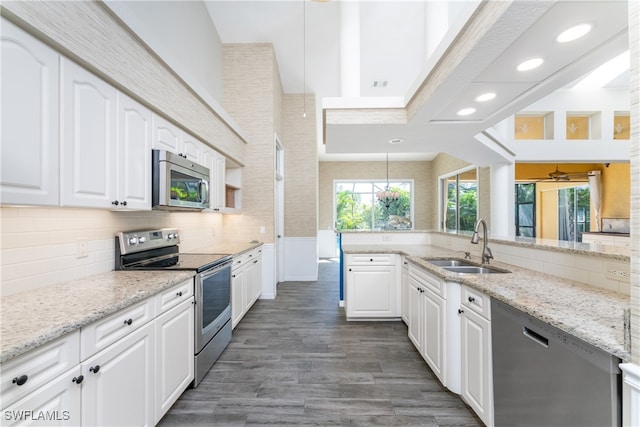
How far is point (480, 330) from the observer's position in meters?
1.68

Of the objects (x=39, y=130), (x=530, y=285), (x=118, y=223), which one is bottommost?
(x=530, y=285)

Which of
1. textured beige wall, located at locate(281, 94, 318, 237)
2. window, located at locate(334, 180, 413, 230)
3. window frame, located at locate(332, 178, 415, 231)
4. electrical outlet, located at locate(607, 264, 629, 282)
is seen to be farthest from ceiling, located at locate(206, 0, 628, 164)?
window, located at locate(334, 180, 413, 230)

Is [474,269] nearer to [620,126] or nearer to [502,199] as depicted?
[502,199]

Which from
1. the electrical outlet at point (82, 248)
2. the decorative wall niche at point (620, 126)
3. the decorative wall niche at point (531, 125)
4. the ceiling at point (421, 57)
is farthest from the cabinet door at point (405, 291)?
the decorative wall niche at point (620, 126)

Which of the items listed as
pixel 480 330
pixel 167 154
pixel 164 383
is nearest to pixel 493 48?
pixel 480 330

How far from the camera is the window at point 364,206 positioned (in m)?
9.25

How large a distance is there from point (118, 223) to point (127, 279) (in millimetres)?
606

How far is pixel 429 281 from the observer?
2.31m

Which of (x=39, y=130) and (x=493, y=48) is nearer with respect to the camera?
(x=39, y=130)

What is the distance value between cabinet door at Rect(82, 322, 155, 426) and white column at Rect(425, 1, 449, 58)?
123 inches

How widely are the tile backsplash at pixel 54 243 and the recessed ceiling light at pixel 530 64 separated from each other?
288 cm

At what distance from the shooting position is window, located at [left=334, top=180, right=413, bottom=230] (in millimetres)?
9250

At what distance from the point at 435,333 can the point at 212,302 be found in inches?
73.6

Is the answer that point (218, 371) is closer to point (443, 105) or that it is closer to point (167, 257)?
point (167, 257)
